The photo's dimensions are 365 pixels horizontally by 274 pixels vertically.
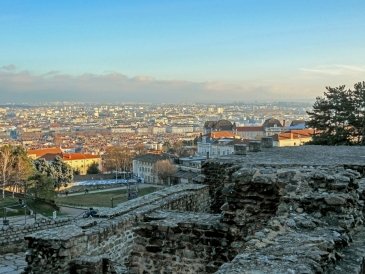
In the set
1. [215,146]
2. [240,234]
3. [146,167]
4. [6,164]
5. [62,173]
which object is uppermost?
[240,234]

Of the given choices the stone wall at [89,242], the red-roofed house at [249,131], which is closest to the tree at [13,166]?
the stone wall at [89,242]

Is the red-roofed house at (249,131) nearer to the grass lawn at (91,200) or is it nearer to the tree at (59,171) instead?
the tree at (59,171)

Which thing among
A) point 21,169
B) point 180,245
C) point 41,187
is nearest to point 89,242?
point 180,245

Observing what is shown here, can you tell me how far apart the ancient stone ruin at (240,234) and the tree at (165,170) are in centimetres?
6958

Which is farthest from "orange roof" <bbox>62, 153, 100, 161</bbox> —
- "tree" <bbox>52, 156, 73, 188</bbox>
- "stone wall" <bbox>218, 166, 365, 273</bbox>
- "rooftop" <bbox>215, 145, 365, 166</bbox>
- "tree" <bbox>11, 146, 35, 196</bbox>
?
"stone wall" <bbox>218, 166, 365, 273</bbox>

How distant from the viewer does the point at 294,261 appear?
12.0ft

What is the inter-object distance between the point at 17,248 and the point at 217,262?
687 inches

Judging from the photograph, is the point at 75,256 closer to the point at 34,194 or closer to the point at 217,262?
the point at 217,262

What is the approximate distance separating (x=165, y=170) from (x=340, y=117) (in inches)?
2115

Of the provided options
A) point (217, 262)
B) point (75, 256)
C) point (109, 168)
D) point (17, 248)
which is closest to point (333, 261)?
point (217, 262)

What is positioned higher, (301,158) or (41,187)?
(301,158)

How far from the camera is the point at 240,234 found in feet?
20.5

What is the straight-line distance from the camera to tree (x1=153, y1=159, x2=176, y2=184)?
78.9m

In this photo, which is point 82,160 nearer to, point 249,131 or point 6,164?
point 249,131
